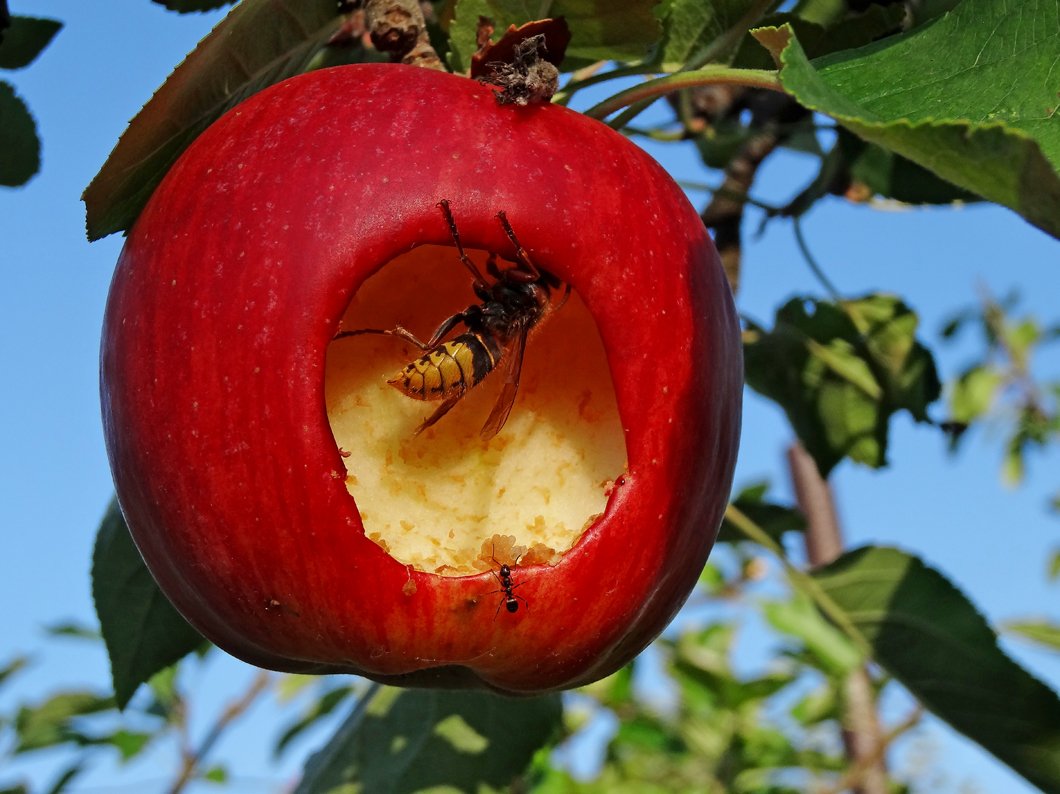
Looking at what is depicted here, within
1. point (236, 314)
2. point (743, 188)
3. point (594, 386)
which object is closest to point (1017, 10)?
point (594, 386)

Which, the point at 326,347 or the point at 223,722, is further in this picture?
the point at 223,722

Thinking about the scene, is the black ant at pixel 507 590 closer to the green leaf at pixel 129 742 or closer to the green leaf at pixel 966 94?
the green leaf at pixel 966 94

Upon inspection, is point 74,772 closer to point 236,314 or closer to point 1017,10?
point 236,314

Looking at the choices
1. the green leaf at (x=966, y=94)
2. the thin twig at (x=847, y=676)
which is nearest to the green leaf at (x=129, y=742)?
the thin twig at (x=847, y=676)

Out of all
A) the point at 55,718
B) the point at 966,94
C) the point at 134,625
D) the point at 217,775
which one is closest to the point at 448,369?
the point at 966,94

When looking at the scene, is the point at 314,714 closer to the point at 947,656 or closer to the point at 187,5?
the point at 947,656
